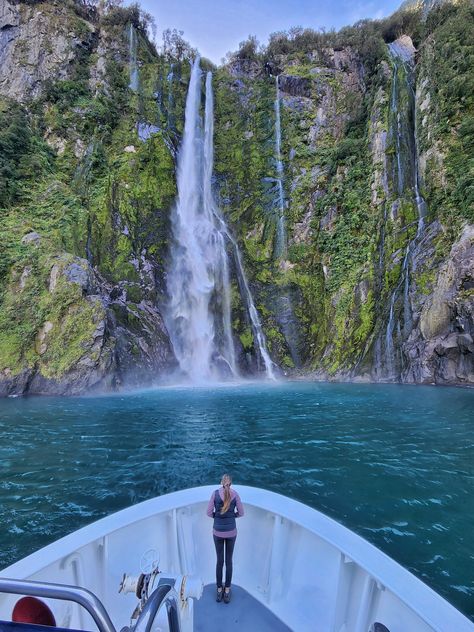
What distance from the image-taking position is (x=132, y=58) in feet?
98.6

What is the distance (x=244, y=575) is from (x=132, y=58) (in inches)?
1465

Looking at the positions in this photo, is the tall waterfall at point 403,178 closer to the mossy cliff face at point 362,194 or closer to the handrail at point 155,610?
the mossy cliff face at point 362,194

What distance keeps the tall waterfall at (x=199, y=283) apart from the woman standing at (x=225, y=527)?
18.4 metres

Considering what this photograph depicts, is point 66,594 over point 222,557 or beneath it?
over

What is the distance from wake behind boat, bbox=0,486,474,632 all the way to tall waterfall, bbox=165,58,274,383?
1812 cm

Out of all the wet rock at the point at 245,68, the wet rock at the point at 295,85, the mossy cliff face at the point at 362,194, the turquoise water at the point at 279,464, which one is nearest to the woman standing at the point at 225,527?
the turquoise water at the point at 279,464

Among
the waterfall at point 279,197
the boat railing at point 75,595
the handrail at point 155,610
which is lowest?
the handrail at point 155,610

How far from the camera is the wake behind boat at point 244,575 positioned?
235cm

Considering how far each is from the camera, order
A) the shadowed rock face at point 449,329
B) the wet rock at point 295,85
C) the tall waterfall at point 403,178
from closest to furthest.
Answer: the shadowed rock face at point 449,329
the tall waterfall at point 403,178
the wet rock at point 295,85

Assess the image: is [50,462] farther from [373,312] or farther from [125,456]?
[373,312]

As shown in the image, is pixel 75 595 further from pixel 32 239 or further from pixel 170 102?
pixel 170 102

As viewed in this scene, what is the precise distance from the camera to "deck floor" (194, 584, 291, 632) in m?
3.00

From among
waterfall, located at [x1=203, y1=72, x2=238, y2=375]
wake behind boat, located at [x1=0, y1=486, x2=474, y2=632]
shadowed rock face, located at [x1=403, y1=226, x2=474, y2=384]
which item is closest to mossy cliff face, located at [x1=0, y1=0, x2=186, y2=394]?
waterfall, located at [x1=203, y1=72, x2=238, y2=375]

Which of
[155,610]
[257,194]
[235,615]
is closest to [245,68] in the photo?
[257,194]
